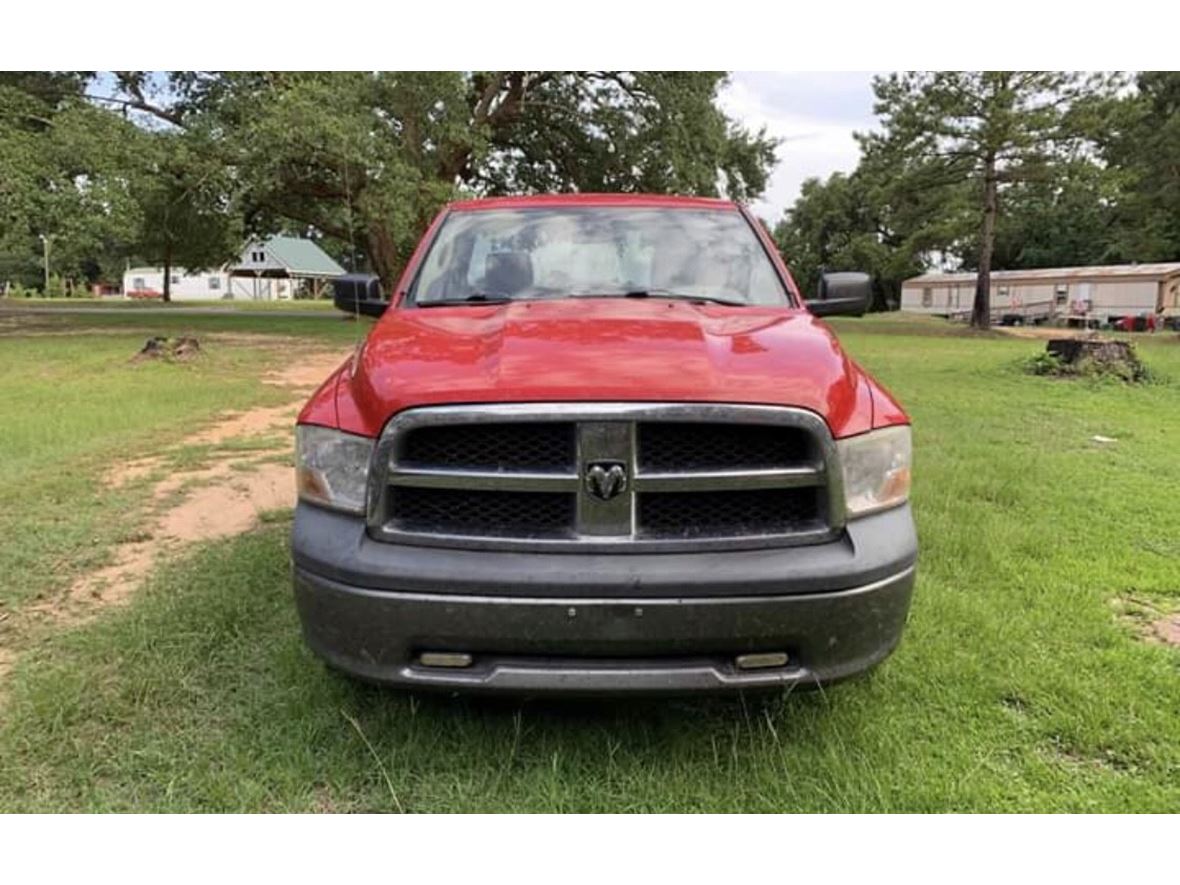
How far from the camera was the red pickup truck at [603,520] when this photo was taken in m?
2.15

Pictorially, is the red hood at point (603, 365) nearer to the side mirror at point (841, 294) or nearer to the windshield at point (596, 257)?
the windshield at point (596, 257)

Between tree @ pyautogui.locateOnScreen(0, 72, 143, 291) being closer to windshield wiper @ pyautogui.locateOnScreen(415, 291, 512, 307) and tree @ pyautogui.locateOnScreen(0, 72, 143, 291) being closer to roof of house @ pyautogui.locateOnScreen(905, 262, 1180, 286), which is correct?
windshield wiper @ pyautogui.locateOnScreen(415, 291, 512, 307)

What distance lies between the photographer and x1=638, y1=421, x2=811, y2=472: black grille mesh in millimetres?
2258

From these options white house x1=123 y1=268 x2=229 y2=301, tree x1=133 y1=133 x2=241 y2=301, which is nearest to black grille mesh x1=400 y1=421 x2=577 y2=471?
tree x1=133 y1=133 x2=241 y2=301

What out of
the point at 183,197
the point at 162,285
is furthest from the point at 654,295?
the point at 162,285

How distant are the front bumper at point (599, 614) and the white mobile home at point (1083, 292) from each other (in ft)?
126

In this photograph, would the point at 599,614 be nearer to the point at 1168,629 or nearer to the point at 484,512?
the point at 484,512

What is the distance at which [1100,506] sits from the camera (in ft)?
17.2

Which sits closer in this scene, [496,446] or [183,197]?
[496,446]

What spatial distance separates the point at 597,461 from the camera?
2.20m

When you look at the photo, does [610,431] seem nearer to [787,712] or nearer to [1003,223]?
[787,712]

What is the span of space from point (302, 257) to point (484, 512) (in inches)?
2907

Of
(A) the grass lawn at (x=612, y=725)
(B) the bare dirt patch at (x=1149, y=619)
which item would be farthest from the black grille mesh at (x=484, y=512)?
(B) the bare dirt patch at (x=1149, y=619)

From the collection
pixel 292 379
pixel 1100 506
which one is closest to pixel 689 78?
pixel 292 379
